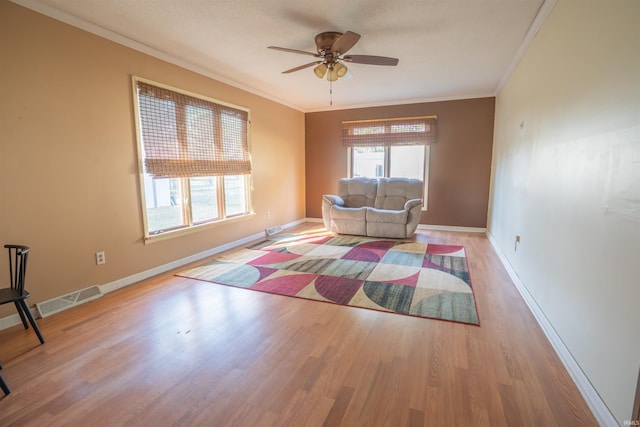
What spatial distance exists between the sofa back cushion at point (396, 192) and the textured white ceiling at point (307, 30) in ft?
5.88

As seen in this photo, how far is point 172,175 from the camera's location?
11.6ft

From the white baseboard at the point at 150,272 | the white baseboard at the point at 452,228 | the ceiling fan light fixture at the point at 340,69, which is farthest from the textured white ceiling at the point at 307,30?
the white baseboard at the point at 452,228

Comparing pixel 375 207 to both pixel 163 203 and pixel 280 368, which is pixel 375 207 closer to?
pixel 163 203

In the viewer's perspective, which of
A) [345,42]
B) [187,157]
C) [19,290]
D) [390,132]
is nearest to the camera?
[19,290]

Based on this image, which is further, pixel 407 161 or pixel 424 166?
pixel 407 161

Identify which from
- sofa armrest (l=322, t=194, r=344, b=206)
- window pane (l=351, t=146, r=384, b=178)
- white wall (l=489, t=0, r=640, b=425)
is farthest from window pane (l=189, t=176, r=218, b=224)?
white wall (l=489, t=0, r=640, b=425)

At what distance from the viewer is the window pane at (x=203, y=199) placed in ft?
13.0

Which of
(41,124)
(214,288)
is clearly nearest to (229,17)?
(41,124)

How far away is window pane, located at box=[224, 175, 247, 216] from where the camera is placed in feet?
14.9

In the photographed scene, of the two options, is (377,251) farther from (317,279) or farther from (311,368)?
(311,368)

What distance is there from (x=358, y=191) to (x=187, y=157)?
3126mm

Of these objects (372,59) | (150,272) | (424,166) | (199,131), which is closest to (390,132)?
(424,166)

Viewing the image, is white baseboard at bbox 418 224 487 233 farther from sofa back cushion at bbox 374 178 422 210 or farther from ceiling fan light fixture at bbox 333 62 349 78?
→ ceiling fan light fixture at bbox 333 62 349 78

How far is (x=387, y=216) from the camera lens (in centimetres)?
504
